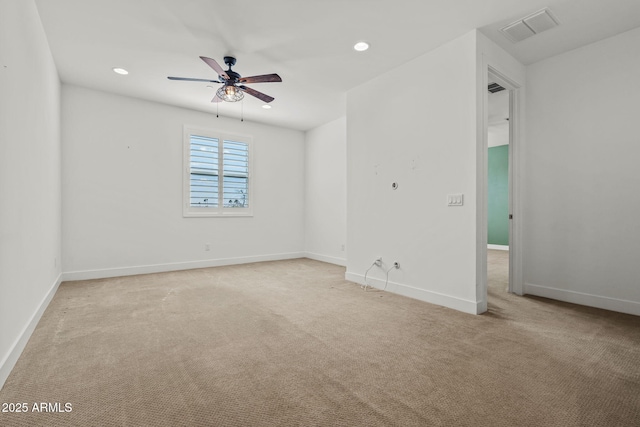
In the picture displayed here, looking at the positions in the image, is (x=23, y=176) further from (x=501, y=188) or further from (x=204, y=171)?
(x=501, y=188)

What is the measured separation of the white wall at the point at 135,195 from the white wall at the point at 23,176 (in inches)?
38.4

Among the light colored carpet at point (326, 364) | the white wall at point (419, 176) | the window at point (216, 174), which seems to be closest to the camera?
the light colored carpet at point (326, 364)

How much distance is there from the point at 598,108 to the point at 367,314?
10.8 feet

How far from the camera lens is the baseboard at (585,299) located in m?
3.00

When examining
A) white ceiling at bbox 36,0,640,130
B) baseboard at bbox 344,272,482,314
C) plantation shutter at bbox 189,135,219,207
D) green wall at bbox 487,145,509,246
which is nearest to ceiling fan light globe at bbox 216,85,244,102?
white ceiling at bbox 36,0,640,130

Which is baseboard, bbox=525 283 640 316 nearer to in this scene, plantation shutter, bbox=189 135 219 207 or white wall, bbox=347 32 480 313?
white wall, bbox=347 32 480 313

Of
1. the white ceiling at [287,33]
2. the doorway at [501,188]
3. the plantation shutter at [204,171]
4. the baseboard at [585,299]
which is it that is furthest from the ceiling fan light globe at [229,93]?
the baseboard at [585,299]

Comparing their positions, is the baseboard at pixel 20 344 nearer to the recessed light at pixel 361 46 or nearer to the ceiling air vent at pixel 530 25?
the recessed light at pixel 361 46

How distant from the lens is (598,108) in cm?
323

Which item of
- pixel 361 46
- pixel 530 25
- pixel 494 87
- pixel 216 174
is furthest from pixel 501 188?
pixel 216 174

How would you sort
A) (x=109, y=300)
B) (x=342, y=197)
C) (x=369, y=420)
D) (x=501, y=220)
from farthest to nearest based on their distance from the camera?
Answer: (x=501, y=220) → (x=342, y=197) → (x=109, y=300) → (x=369, y=420)

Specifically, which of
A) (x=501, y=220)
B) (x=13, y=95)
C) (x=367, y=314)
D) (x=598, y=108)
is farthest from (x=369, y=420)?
(x=501, y=220)

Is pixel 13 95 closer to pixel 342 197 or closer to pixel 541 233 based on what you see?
pixel 342 197

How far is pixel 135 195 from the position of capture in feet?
16.2
